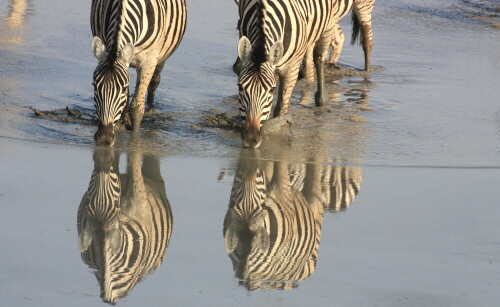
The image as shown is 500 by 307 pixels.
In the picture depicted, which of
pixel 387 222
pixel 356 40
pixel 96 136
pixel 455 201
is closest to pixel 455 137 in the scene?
pixel 455 201

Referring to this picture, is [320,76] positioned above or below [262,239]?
below

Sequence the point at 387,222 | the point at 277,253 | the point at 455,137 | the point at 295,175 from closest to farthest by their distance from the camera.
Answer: the point at 277,253 < the point at 387,222 < the point at 295,175 < the point at 455,137

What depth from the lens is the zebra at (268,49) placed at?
8.52 meters

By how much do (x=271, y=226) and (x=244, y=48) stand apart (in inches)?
95.5

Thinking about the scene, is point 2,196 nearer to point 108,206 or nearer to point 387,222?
point 108,206

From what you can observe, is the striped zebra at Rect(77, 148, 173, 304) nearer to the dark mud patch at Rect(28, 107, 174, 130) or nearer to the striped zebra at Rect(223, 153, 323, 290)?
the striped zebra at Rect(223, 153, 323, 290)

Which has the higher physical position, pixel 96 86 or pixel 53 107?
pixel 96 86

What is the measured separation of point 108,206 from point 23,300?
1740 millimetres

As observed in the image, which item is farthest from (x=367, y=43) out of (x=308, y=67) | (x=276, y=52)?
(x=276, y=52)

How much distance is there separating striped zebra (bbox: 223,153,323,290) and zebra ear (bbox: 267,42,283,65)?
40.6 inches

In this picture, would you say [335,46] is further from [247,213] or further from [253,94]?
[247,213]

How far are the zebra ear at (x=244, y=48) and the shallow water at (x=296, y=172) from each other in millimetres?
838

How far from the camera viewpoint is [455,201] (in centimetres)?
736

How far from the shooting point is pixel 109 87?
8.24m
